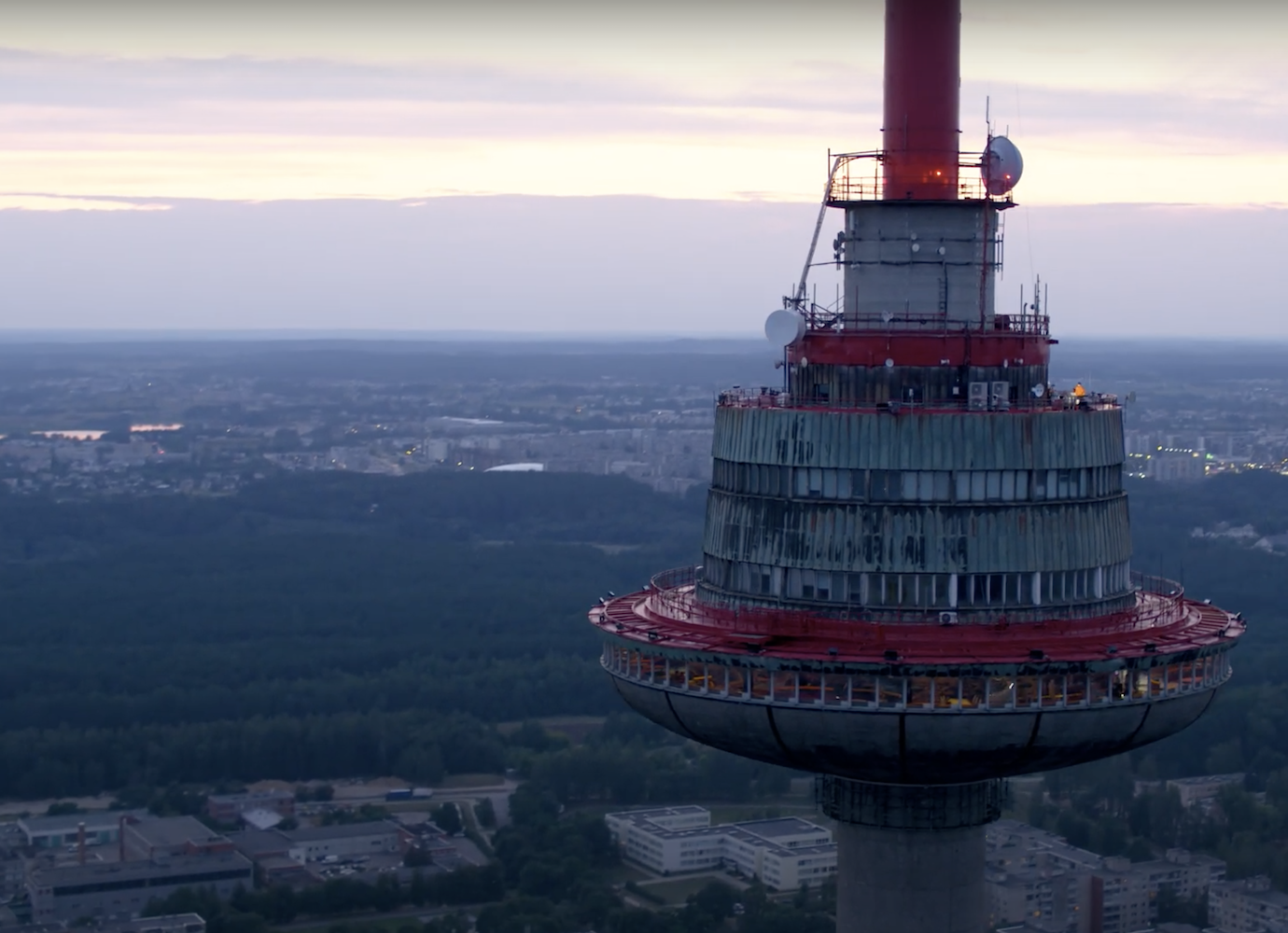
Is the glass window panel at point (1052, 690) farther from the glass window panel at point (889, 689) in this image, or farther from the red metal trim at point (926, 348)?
the red metal trim at point (926, 348)

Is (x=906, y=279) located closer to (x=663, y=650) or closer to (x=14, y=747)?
(x=663, y=650)

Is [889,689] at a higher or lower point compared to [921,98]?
lower

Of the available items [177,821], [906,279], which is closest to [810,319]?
[906,279]

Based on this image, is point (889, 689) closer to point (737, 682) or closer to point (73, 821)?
point (737, 682)

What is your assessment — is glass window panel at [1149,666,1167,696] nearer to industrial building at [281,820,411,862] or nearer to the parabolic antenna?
the parabolic antenna

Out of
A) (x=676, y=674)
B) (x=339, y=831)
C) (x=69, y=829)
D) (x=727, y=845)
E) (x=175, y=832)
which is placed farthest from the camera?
(x=69, y=829)

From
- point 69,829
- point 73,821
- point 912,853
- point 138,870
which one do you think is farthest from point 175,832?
point 912,853
